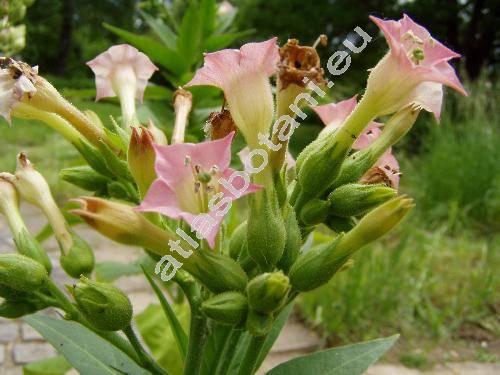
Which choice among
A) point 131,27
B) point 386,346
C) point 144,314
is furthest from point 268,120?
point 131,27

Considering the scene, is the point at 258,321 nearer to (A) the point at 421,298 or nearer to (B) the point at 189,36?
(B) the point at 189,36

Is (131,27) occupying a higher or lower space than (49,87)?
lower

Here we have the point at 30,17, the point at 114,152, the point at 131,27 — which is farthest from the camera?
the point at 131,27

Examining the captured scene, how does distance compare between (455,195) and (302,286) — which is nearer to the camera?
(302,286)

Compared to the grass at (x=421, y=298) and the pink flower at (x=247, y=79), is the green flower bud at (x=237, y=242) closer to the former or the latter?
the pink flower at (x=247, y=79)

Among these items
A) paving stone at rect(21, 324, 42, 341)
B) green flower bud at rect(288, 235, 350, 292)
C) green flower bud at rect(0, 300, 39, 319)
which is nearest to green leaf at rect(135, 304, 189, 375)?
green flower bud at rect(0, 300, 39, 319)

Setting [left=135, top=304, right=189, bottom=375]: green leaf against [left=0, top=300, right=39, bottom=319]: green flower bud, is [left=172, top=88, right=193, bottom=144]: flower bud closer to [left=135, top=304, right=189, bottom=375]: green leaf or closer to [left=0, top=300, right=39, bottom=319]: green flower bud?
[left=0, top=300, right=39, bottom=319]: green flower bud

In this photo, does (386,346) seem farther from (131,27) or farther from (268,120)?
(131,27)
